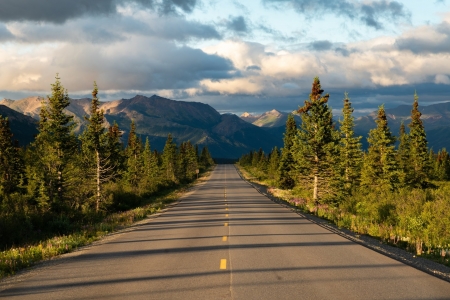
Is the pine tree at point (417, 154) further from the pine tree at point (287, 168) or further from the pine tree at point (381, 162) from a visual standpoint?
the pine tree at point (287, 168)

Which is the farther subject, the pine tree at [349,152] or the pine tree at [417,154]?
the pine tree at [417,154]

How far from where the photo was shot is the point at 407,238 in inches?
624

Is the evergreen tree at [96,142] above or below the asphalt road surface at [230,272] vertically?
above

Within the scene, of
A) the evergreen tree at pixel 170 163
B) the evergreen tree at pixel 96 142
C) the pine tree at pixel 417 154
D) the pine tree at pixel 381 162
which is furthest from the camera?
the evergreen tree at pixel 170 163

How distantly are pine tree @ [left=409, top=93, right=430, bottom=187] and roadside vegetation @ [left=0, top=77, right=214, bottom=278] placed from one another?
32.2m

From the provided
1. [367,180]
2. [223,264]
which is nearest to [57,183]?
[223,264]

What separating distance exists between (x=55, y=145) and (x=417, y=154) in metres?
42.9

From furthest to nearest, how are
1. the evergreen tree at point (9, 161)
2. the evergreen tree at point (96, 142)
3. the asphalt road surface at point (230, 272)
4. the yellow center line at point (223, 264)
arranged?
the evergreen tree at point (9, 161)
the evergreen tree at point (96, 142)
the yellow center line at point (223, 264)
the asphalt road surface at point (230, 272)

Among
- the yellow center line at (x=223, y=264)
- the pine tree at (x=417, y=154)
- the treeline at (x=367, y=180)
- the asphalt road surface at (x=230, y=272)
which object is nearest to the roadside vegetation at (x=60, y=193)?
the asphalt road surface at (x=230, y=272)

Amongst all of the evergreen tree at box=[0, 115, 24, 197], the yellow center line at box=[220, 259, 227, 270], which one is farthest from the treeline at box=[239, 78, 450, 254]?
the evergreen tree at box=[0, 115, 24, 197]

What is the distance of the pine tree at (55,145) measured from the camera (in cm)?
3216

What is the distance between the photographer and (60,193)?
3278 centimetres

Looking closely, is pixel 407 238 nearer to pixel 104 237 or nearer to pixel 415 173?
pixel 104 237

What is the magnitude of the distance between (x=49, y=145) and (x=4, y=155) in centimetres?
1855
